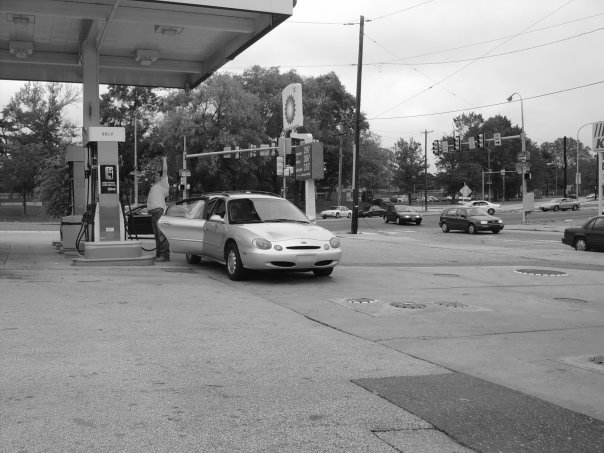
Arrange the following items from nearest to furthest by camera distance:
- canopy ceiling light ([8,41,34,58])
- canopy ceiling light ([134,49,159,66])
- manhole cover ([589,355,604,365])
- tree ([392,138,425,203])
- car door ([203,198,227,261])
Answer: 1. manhole cover ([589,355,604,365])
2. car door ([203,198,227,261])
3. canopy ceiling light ([8,41,34,58])
4. canopy ceiling light ([134,49,159,66])
5. tree ([392,138,425,203])

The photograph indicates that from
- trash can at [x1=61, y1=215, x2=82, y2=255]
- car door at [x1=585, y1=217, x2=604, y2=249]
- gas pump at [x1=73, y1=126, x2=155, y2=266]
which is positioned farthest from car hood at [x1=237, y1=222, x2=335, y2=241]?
car door at [x1=585, y1=217, x2=604, y2=249]

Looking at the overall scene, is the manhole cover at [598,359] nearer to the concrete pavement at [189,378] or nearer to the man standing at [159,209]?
the concrete pavement at [189,378]

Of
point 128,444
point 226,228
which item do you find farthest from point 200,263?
point 128,444

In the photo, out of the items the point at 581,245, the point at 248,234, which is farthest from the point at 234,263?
the point at 581,245

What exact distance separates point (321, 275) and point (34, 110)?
6691cm

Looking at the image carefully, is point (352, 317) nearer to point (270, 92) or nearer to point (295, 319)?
point (295, 319)

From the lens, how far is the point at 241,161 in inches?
2394

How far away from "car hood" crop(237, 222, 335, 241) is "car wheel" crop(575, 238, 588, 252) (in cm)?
1278

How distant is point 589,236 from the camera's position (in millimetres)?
19859

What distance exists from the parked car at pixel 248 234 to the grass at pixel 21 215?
45.2m

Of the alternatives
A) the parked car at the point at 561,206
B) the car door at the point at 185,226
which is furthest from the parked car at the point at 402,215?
the car door at the point at 185,226

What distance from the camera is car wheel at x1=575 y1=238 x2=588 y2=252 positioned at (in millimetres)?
→ 20125

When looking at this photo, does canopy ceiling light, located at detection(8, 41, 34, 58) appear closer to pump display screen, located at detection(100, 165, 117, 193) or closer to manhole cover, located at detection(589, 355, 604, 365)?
pump display screen, located at detection(100, 165, 117, 193)

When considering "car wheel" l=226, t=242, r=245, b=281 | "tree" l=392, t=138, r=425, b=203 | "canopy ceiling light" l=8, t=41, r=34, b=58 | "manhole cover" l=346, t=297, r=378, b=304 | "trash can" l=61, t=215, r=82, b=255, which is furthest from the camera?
"tree" l=392, t=138, r=425, b=203
